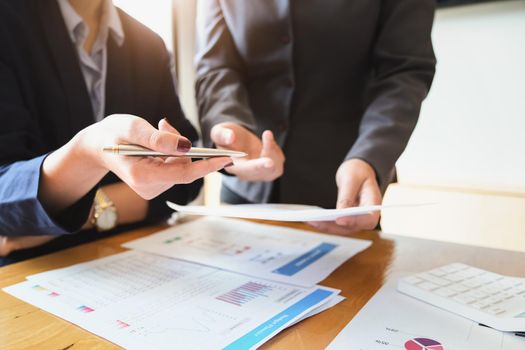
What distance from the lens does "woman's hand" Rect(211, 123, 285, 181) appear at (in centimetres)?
55

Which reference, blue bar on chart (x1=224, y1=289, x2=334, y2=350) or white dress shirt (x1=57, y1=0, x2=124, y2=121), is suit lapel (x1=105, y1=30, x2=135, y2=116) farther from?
blue bar on chart (x1=224, y1=289, x2=334, y2=350)

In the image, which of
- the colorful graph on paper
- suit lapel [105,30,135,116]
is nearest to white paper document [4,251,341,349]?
the colorful graph on paper

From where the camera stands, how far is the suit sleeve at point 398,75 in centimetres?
65

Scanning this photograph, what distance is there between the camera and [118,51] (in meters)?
0.60

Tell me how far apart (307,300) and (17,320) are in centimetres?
26

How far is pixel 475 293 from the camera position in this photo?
0.40m

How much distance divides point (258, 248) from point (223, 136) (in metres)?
0.17

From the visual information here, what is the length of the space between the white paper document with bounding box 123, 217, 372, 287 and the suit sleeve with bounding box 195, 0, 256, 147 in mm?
181

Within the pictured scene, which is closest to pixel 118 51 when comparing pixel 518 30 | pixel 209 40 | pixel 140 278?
pixel 209 40

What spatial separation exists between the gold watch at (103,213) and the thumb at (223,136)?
186 mm

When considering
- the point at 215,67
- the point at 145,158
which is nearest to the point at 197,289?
the point at 145,158

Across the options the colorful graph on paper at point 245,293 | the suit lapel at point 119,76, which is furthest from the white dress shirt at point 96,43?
the colorful graph on paper at point 245,293

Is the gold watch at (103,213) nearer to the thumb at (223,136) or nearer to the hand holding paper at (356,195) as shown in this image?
the thumb at (223,136)

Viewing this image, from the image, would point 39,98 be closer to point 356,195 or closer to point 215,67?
point 215,67
